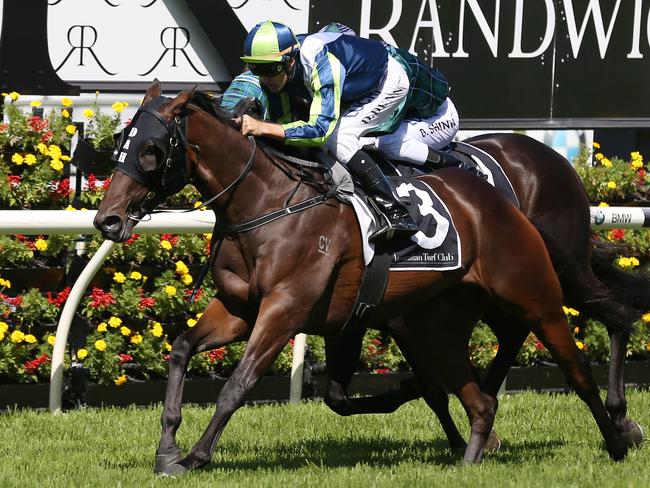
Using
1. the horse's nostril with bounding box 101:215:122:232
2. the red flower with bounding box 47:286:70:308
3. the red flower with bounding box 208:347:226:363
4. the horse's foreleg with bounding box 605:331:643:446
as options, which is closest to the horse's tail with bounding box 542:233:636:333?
the horse's foreleg with bounding box 605:331:643:446

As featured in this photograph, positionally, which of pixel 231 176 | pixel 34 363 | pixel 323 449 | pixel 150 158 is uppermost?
pixel 150 158

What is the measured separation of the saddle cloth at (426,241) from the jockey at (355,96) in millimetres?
84

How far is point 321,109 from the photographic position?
510cm

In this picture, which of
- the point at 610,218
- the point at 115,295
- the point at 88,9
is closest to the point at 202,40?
the point at 88,9

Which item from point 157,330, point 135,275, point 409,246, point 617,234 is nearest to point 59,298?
point 135,275

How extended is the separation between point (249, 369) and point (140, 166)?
863mm

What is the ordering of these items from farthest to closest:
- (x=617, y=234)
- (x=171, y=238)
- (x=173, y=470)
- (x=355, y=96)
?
(x=617, y=234), (x=171, y=238), (x=355, y=96), (x=173, y=470)

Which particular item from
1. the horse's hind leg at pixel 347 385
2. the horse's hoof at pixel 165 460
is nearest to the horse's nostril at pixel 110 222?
the horse's hoof at pixel 165 460

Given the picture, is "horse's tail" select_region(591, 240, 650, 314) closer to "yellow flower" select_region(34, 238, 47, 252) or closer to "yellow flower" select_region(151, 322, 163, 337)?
"yellow flower" select_region(151, 322, 163, 337)

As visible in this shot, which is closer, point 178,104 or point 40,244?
point 178,104

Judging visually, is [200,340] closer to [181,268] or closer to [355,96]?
[355,96]

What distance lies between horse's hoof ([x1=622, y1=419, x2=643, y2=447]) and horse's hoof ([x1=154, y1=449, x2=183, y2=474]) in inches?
85.9

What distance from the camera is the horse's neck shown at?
5.11 meters

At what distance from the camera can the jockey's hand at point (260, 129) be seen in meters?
5.14
